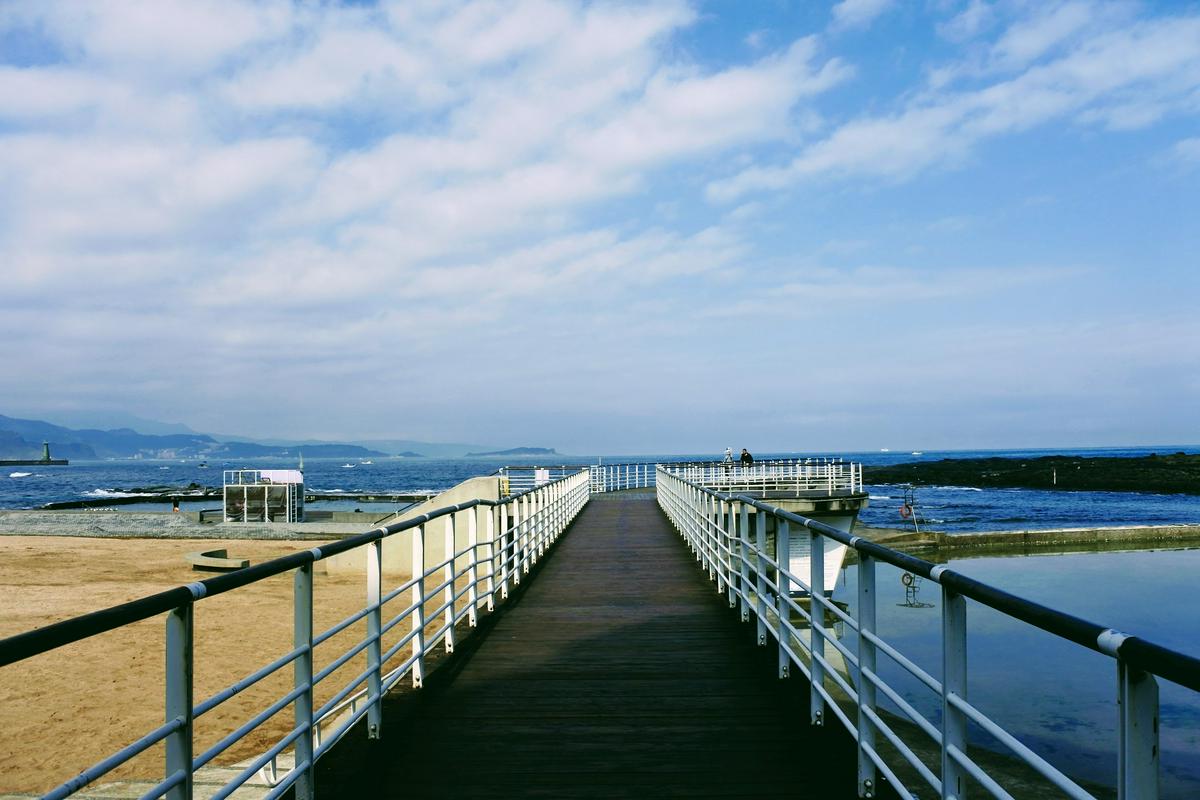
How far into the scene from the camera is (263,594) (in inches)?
800

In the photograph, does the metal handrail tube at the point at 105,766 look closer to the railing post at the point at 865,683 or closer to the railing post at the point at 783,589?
the railing post at the point at 865,683

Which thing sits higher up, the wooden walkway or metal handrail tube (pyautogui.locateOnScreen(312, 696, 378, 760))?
metal handrail tube (pyautogui.locateOnScreen(312, 696, 378, 760))

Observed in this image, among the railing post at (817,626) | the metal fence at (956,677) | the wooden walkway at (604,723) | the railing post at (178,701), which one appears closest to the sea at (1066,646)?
the wooden walkway at (604,723)

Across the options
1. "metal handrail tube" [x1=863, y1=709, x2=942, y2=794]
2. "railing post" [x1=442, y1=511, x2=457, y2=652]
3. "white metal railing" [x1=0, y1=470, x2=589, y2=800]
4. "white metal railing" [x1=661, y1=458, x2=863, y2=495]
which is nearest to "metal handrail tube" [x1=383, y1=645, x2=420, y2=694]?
"white metal railing" [x1=0, y1=470, x2=589, y2=800]

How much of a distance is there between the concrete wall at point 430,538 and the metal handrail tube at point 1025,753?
15.9 meters

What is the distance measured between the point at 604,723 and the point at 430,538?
15.5m

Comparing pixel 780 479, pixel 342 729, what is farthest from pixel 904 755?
pixel 780 479

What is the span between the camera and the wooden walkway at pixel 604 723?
414cm

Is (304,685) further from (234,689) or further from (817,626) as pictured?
(817,626)

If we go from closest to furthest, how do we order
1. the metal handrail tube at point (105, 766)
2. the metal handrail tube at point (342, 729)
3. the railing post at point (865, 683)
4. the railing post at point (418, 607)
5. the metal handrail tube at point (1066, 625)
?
1. the metal handrail tube at point (1066, 625)
2. the metal handrail tube at point (105, 766)
3. the railing post at point (865, 683)
4. the metal handrail tube at point (342, 729)
5. the railing post at point (418, 607)

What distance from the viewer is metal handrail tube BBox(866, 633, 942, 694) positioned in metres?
3.15

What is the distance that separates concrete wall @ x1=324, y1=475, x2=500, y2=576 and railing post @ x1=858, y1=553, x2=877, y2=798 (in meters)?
14.7

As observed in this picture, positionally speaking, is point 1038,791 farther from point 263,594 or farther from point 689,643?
point 263,594

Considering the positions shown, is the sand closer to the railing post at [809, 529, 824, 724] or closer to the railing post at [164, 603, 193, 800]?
the railing post at [809, 529, 824, 724]
